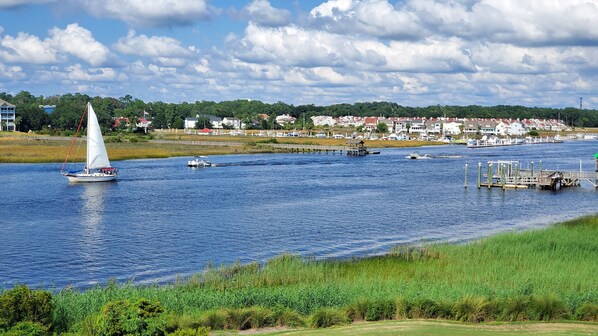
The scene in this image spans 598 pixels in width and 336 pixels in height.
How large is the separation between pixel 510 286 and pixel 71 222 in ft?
118

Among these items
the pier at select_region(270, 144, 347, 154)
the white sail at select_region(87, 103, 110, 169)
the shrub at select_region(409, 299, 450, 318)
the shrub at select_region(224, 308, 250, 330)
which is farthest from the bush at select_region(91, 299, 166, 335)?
the pier at select_region(270, 144, 347, 154)

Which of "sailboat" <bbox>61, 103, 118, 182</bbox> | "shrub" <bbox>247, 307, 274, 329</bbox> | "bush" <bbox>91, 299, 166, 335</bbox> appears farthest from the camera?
"sailboat" <bbox>61, 103, 118, 182</bbox>

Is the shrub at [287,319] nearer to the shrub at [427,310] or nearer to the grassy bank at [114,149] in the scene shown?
A: the shrub at [427,310]

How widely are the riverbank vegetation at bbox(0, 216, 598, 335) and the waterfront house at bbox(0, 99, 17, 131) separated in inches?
6574

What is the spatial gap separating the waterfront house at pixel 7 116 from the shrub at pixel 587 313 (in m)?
181

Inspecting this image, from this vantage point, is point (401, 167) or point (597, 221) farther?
point (401, 167)

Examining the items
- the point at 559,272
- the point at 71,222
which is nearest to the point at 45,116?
the point at 71,222

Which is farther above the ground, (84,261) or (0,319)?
(0,319)

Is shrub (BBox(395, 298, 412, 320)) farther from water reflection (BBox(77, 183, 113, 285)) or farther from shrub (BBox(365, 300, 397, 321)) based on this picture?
water reflection (BBox(77, 183, 113, 285))

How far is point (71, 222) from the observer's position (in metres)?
53.1

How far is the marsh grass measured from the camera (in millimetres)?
22266

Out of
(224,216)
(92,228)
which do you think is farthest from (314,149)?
(92,228)

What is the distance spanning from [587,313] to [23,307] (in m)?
16.2

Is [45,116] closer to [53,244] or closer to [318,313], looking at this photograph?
[53,244]
